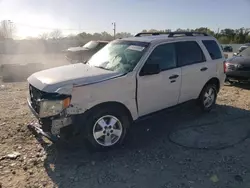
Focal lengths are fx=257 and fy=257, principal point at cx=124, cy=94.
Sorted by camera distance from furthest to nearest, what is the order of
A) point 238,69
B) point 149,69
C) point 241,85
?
point 241,85
point 238,69
point 149,69

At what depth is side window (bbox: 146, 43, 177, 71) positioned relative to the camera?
4.58m

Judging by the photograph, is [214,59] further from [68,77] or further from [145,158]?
[68,77]

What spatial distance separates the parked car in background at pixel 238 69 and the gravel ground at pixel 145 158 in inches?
153

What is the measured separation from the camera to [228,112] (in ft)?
20.3

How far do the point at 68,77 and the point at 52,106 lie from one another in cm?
57

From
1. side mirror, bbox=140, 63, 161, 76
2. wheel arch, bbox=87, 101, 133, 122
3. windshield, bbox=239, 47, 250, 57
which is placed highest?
side mirror, bbox=140, 63, 161, 76

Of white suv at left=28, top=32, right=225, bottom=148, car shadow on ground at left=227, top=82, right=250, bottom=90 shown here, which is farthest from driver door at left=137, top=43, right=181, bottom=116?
car shadow on ground at left=227, top=82, right=250, bottom=90

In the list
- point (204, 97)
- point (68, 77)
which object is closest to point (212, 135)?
point (204, 97)

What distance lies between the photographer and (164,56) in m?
4.78

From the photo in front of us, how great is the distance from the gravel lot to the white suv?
1.18 ft

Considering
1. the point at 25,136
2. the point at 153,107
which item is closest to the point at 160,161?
the point at 153,107

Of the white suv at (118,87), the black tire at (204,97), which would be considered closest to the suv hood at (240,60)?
the black tire at (204,97)

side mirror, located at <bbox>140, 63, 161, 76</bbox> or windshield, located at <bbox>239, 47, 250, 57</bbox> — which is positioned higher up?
side mirror, located at <bbox>140, 63, 161, 76</bbox>

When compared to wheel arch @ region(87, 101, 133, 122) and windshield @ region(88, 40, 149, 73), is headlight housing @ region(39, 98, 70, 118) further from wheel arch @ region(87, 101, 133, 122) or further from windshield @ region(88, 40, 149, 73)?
windshield @ region(88, 40, 149, 73)
